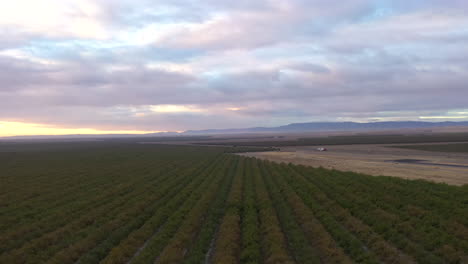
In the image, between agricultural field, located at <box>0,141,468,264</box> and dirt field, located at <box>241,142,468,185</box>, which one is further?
dirt field, located at <box>241,142,468,185</box>

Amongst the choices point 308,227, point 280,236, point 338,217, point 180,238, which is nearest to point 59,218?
point 180,238

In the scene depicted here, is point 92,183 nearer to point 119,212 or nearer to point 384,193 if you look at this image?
point 119,212

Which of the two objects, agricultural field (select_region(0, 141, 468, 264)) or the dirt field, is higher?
agricultural field (select_region(0, 141, 468, 264))

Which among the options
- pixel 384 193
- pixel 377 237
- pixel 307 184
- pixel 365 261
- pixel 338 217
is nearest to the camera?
pixel 365 261

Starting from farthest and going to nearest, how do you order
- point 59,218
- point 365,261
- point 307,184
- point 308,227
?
point 307,184 → point 59,218 → point 308,227 → point 365,261

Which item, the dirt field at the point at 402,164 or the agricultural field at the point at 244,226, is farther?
the dirt field at the point at 402,164

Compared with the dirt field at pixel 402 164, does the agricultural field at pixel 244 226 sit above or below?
above

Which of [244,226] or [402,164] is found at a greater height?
[244,226]

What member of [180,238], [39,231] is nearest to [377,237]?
[180,238]

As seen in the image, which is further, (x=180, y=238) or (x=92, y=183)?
(x=92, y=183)

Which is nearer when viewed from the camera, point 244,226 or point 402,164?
point 244,226

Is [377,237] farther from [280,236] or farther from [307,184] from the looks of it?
[307,184]
